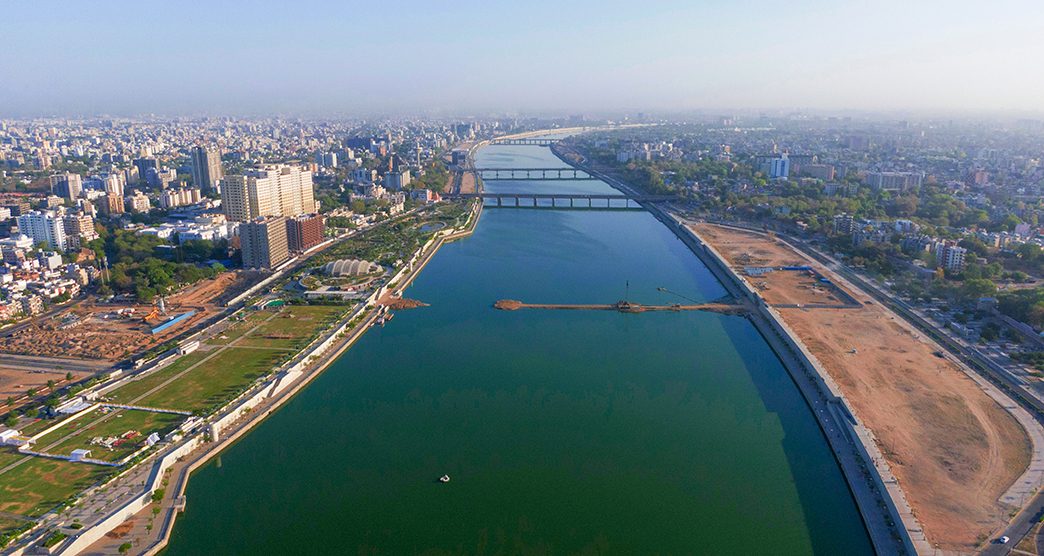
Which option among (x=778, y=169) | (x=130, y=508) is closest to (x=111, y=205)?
(x=130, y=508)

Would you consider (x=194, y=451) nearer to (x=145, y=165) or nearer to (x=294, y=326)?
(x=294, y=326)

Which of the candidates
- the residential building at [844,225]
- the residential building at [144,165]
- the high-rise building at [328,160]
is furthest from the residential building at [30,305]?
the high-rise building at [328,160]

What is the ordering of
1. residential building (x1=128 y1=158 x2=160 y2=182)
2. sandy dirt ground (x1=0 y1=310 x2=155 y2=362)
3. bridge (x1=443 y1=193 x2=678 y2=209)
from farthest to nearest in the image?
residential building (x1=128 y1=158 x2=160 y2=182)
bridge (x1=443 y1=193 x2=678 y2=209)
sandy dirt ground (x1=0 y1=310 x2=155 y2=362)

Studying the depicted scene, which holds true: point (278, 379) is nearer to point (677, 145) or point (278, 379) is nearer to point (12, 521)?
point (12, 521)

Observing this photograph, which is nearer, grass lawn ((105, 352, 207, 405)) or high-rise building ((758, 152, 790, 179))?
grass lawn ((105, 352, 207, 405))

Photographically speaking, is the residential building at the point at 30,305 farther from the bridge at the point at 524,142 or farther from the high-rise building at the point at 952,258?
the bridge at the point at 524,142

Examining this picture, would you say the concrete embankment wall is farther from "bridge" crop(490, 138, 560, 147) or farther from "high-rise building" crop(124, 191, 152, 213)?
"bridge" crop(490, 138, 560, 147)

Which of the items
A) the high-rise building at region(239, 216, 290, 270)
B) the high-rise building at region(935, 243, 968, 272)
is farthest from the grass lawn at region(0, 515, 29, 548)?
the high-rise building at region(935, 243, 968, 272)
